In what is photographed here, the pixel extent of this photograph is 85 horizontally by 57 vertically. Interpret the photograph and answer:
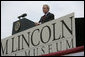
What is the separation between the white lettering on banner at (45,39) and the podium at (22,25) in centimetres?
36

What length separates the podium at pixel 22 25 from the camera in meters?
10.5

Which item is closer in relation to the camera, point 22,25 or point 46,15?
point 46,15

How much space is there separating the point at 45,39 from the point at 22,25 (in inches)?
51.0

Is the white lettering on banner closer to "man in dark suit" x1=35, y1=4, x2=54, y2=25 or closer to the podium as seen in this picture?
"man in dark suit" x1=35, y1=4, x2=54, y2=25

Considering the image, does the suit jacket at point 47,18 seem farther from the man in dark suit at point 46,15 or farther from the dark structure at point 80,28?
the dark structure at point 80,28

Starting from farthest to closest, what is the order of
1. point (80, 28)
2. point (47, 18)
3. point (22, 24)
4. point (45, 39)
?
point (22, 24) → point (80, 28) → point (47, 18) → point (45, 39)

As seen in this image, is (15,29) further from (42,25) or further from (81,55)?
(81,55)

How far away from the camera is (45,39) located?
31.4ft

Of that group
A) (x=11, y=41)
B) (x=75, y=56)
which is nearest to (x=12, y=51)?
(x=11, y=41)

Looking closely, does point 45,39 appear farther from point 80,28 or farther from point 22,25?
point 22,25

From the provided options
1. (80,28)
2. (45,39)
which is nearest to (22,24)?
(45,39)

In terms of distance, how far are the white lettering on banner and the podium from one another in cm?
36

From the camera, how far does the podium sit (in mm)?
10469

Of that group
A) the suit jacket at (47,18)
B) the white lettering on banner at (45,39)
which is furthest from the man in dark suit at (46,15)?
the white lettering on banner at (45,39)
